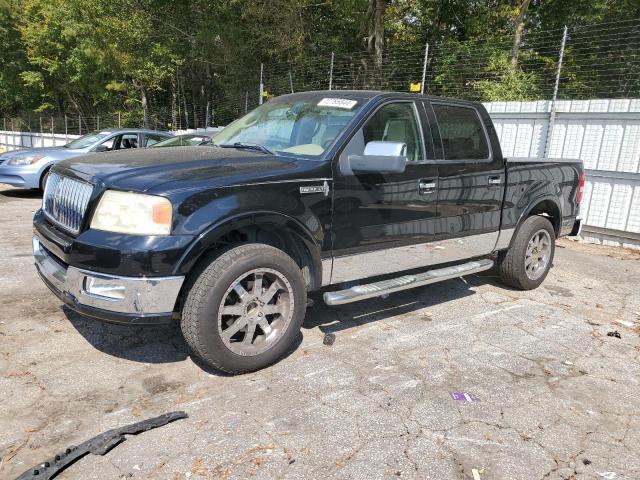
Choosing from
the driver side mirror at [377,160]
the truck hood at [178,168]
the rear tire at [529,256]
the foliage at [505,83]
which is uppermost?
the foliage at [505,83]

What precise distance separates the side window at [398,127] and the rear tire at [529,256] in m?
1.81

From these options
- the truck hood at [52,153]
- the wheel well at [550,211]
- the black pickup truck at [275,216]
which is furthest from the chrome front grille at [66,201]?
the truck hood at [52,153]

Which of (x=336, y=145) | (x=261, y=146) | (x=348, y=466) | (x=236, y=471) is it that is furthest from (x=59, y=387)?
(x=336, y=145)

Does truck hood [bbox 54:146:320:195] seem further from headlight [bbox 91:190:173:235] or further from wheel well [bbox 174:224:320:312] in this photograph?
wheel well [bbox 174:224:320:312]

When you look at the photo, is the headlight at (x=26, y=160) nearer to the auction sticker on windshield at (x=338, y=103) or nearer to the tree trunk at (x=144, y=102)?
the auction sticker on windshield at (x=338, y=103)

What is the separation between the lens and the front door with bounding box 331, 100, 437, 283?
146 inches

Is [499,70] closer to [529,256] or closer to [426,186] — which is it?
[529,256]

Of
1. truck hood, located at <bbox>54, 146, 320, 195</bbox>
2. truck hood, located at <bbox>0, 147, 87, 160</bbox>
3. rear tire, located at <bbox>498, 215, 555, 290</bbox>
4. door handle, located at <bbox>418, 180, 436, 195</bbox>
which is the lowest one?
rear tire, located at <bbox>498, 215, 555, 290</bbox>

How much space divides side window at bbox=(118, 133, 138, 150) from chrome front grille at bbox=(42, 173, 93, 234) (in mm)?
7268

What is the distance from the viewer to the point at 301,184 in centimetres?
341

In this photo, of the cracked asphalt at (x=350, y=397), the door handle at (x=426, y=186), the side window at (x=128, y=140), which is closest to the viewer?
the cracked asphalt at (x=350, y=397)

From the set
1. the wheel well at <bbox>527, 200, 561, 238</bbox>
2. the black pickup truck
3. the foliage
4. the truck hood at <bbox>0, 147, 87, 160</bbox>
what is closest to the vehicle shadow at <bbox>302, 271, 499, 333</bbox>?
the black pickup truck

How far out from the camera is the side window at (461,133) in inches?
176

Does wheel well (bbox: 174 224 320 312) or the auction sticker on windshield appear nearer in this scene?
wheel well (bbox: 174 224 320 312)
